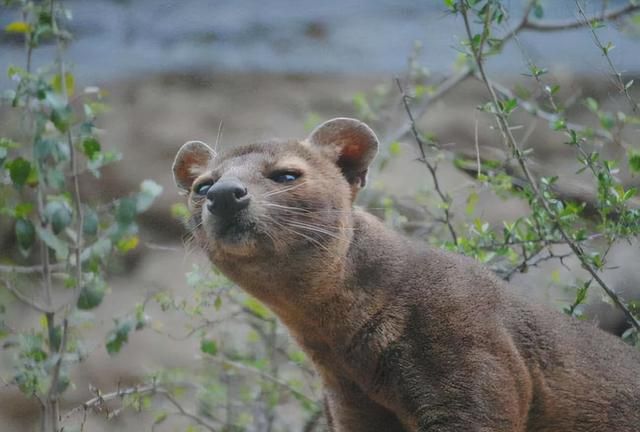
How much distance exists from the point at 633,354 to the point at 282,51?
449 centimetres

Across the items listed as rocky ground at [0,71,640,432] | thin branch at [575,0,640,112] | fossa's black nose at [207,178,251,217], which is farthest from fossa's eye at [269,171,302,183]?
rocky ground at [0,71,640,432]

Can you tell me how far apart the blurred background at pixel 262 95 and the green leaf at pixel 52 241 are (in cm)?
156

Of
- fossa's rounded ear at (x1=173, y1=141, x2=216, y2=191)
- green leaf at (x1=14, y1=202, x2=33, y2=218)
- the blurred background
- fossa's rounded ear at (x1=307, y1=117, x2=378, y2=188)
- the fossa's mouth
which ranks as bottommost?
the blurred background

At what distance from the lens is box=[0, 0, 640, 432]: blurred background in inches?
226

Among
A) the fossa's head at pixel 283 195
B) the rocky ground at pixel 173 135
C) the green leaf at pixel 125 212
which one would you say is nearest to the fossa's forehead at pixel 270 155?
the fossa's head at pixel 283 195

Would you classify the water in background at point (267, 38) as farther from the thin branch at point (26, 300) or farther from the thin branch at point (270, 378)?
the thin branch at point (270, 378)

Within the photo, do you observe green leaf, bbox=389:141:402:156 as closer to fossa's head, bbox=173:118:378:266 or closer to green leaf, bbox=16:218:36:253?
fossa's head, bbox=173:118:378:266

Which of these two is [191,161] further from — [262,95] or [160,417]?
[262,95]

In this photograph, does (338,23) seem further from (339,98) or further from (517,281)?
(517,281)

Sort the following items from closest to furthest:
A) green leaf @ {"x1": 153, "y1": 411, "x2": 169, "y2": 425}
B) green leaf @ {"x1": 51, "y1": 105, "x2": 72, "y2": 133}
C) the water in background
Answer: green leaf @ {"x1": 51, "y1": 105, "x2": 72, "y2": 133}
green leaf @ {"x1": 153, "y1": 411, "x2": 169, "y2": 425}
the water in background

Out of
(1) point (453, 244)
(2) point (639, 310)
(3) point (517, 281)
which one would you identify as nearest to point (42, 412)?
(1) point (453, 244)

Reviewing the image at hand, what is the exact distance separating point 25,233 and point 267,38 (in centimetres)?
401

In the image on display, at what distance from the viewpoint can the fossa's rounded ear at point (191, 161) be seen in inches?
154

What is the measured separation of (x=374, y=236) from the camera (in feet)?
11.8
